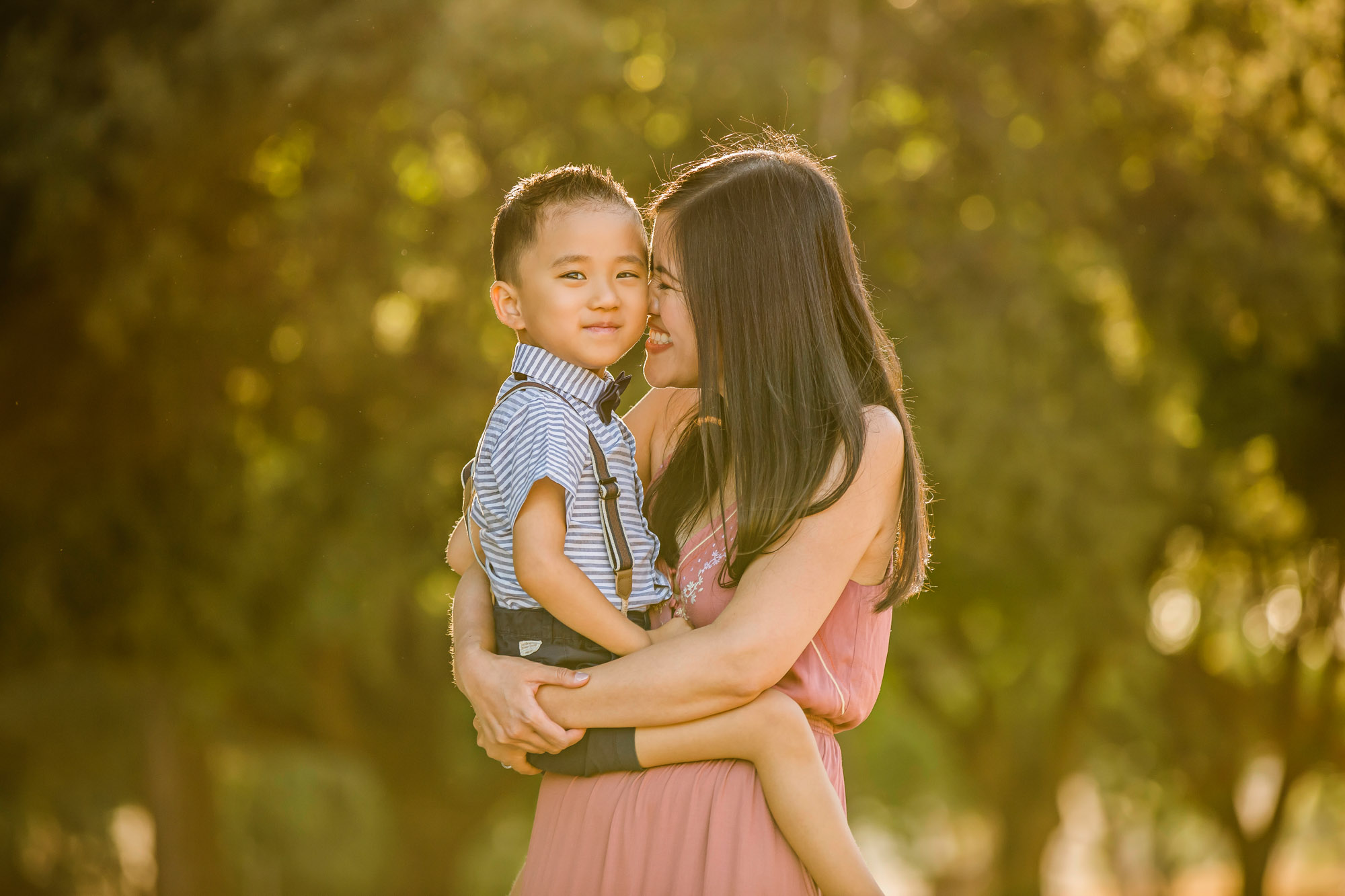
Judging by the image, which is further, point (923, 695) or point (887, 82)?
point (923, 695)

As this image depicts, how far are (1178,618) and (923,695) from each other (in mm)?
2823

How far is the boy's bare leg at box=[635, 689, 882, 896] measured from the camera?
2053mm

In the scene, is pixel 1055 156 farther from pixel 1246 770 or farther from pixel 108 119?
pixel 1246 770

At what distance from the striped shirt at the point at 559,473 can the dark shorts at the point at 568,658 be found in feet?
0.11

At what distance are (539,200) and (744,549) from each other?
76 cm

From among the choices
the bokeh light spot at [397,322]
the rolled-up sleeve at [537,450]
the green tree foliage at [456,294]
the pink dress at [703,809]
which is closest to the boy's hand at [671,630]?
the pink dress at [703,809]

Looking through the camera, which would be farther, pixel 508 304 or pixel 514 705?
pixel 508 304

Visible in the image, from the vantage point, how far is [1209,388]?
10.7 meters

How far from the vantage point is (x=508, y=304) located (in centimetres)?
232

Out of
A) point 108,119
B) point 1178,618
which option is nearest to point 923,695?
point 1178,618

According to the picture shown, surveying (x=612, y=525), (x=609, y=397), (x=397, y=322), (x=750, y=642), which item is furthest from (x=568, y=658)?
(x=397, y=322)

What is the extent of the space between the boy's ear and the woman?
26cm

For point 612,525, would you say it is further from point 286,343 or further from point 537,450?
point 286,343

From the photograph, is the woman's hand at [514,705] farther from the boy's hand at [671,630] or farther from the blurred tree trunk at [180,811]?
the blurred tree trunk at [180,811]
